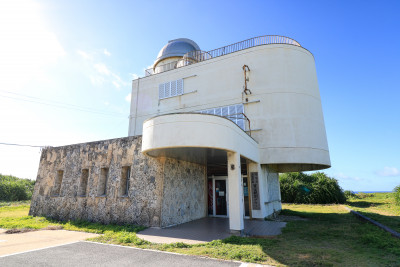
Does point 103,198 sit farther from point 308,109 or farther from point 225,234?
point 308,109

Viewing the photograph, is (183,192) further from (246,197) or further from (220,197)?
→ (246,197)

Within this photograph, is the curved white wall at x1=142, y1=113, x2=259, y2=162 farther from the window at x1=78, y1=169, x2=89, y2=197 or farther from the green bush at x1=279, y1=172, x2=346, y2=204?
the green bush at x1=279, y1=172, x2=346, y2=204

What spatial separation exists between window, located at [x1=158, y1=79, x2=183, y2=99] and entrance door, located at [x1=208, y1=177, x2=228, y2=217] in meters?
7.05

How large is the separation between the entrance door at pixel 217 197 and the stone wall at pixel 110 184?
2.60ft

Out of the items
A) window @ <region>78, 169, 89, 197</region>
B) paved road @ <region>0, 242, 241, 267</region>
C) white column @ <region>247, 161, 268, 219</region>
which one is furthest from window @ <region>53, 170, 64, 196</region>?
white column @ <region>247, 161, 268, 219</region>

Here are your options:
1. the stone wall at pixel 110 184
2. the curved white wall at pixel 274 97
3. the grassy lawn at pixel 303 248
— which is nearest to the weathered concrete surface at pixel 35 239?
the grassy lawn at pixel 303 248

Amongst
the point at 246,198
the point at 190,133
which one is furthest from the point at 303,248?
the point at 246,198

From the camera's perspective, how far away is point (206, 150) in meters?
9.25

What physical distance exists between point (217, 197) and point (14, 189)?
26964 millimetres

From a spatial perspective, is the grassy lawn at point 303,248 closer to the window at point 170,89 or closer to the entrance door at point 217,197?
the entrance door at point 217,197

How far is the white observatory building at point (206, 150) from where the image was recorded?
8926 mm

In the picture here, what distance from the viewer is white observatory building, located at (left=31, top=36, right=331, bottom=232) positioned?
8926mm

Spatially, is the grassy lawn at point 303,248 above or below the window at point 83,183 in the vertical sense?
below

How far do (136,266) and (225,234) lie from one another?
4.10 metres
